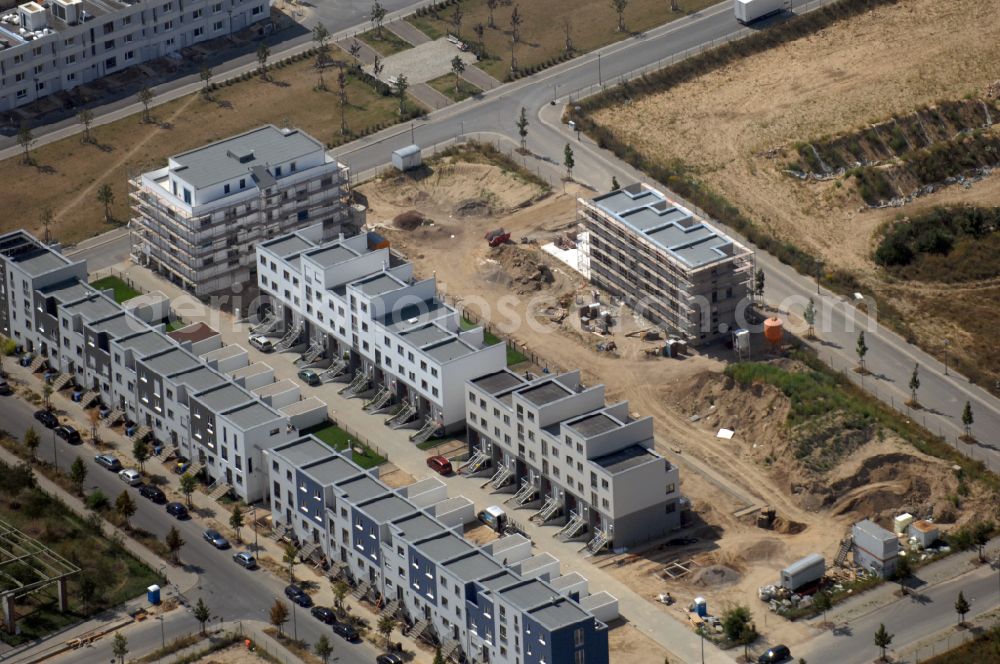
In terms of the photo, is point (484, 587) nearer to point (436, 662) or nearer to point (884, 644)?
point (436, 662)

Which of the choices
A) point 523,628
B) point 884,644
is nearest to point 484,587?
point 523,628

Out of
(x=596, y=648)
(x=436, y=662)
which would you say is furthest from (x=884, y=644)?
(x=436, y=662)

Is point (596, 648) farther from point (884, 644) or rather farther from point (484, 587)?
point (884, 644)

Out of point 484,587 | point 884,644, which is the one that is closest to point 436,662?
point 484,587

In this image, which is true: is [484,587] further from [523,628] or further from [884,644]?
[884,644]

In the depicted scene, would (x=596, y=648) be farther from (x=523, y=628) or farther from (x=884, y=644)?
(x=884, y=644)
